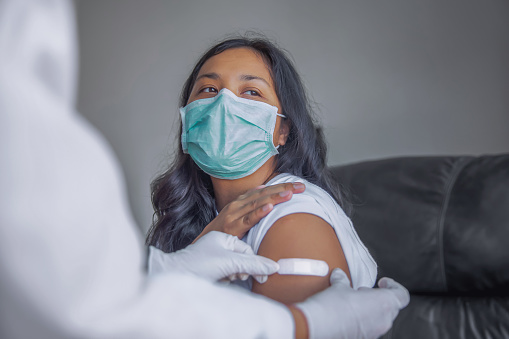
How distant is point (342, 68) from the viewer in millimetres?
2607

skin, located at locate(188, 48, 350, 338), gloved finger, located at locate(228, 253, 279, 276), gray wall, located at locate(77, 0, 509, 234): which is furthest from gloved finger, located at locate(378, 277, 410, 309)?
gray wall, located at locate(77, 0, 509, 234)

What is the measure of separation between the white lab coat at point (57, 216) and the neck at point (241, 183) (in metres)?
0.90

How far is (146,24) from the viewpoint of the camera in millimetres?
3213

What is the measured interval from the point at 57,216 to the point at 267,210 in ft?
2.27

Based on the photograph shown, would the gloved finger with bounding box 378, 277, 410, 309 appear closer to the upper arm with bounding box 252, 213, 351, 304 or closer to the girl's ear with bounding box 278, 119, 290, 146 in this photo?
the upper arm with bounding box 252, 213, 351, 304

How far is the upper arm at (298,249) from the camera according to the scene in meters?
0.94

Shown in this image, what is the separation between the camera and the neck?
4.64 feet

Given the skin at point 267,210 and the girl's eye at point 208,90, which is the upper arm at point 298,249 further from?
the girl's eye at point 208,90

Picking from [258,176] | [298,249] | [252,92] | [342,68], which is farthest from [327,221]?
[342,68]

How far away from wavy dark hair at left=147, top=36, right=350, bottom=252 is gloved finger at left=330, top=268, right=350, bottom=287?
1.93ft

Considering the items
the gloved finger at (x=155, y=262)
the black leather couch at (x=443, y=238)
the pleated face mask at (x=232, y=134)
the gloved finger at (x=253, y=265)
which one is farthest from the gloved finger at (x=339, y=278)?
the black leather couch at (x=443, y=238)

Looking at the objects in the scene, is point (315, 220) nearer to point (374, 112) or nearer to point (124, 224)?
point (124, 224)

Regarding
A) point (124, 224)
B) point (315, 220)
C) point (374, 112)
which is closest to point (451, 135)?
point (374, 112)

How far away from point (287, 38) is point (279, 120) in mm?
1428
